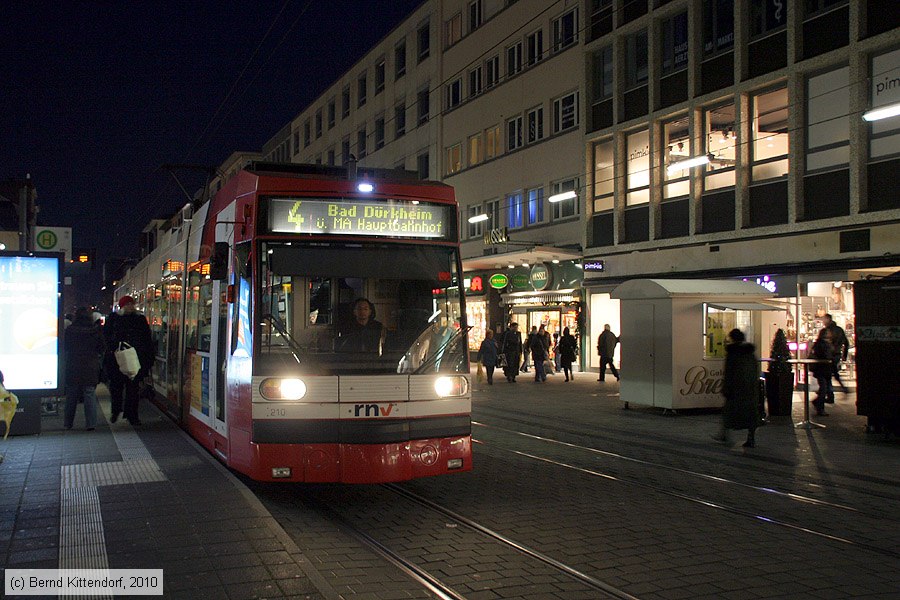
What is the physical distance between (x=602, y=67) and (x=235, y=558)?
1024 inches

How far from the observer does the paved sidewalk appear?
5.48 meters

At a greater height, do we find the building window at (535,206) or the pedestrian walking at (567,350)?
the building window at (535,206)

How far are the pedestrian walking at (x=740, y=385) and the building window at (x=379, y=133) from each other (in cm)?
3649

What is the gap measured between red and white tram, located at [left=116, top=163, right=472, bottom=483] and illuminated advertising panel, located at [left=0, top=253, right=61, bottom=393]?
4606mm

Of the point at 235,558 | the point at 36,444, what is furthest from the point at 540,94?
the point at 235,558

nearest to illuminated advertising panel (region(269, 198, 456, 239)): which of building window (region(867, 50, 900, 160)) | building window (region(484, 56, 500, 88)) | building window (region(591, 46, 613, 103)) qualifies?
building window (region(867, 50, 900, 160))

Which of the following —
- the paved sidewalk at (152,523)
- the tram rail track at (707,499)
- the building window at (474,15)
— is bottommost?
the tram rail track at (707,499)

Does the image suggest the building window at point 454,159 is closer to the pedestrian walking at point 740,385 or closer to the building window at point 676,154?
the building window at point 676,154

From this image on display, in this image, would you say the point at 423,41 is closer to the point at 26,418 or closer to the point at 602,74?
the point at 602,74

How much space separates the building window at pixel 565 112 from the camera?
98.3 ft

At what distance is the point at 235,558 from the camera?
587 cm

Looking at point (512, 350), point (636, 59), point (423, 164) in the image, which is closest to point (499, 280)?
point (512, 350)

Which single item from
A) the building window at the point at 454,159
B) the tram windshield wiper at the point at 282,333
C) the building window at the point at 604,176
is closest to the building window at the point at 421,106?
the building window at the point at 454,159

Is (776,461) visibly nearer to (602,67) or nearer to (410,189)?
(410,189)
